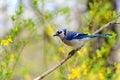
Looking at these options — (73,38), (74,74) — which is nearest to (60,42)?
(74,74)

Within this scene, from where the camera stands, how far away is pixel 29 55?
7.36 metres

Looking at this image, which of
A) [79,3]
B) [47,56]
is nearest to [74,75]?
[47,56]

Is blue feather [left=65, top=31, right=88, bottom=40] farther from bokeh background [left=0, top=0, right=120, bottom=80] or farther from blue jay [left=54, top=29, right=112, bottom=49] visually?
bokeh background [left=0, top=0, right=120, bottom=80]

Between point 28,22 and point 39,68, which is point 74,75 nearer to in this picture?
point 28,22

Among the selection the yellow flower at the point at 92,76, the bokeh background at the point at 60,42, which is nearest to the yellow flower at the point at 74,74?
the bokeh background at the point at 60,42

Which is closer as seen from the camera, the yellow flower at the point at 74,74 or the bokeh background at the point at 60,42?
the bokeh background at the point at 60,42

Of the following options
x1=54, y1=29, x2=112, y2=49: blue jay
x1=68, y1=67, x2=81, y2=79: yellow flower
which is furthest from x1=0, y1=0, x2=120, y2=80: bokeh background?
x1=54, y1=29, x2=112, y2=49: blue jay

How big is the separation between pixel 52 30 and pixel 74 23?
76.8 inches

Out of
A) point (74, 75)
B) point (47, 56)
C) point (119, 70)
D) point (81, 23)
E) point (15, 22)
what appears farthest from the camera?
point (81, 23)

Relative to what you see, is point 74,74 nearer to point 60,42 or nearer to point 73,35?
point 60,42

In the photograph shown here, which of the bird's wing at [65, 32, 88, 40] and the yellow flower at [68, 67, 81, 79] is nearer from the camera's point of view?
the bird's wing at [65, 32, 88, 40]

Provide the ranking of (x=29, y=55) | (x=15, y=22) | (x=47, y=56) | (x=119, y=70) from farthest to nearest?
(x=29, y=55) < (x=47, y=56) < (x=119, y=70) < (x=15, y=22)

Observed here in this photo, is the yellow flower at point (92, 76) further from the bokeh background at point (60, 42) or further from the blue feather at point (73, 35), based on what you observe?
the blue feather at point (73, 35)

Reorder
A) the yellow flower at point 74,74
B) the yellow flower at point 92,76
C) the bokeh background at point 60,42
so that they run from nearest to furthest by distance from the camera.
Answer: the bokeh background at point 60,42 < the yellow flower at point 74,74 < the yellow flower at point 92,76
